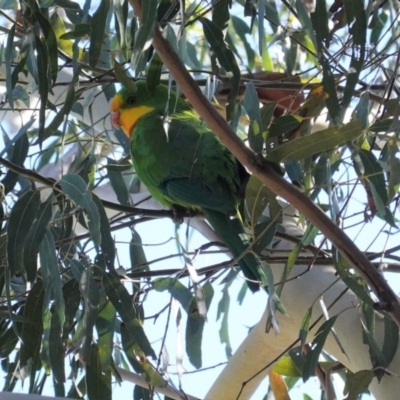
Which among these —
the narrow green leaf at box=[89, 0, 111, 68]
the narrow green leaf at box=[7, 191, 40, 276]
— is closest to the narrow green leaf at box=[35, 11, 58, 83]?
the narrow green leaf at box=[89, 0, 111, 68]

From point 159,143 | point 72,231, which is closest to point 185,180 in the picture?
point 159,143

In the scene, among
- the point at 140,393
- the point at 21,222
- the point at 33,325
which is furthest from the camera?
the point at 140,393

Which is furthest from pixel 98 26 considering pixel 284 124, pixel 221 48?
pixel 284 124

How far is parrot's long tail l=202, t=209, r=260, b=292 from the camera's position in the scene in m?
1.74

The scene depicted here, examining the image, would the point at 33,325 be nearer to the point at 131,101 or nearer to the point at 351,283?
the point at 351,283

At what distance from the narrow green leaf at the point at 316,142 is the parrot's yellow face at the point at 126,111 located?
116cm

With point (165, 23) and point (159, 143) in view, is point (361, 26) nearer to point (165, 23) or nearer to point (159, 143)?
point (165, 23)

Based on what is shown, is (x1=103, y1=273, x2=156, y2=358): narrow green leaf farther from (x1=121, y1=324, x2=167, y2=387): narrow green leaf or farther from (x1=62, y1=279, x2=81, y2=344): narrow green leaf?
(x1=62, y1=279, x2=81, y2=344): narrow green leaf

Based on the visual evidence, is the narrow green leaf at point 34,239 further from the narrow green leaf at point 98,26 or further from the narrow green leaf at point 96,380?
the narrow green leaf at point 98,26

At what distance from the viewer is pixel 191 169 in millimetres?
1950

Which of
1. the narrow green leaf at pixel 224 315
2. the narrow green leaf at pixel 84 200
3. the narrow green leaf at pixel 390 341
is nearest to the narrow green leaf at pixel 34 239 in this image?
the narrow green leaf at pixel 84 200

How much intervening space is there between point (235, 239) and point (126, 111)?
30.8 inches

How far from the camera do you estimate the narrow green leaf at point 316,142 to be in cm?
125

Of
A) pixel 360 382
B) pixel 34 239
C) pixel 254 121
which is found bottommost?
pixel 360 382
